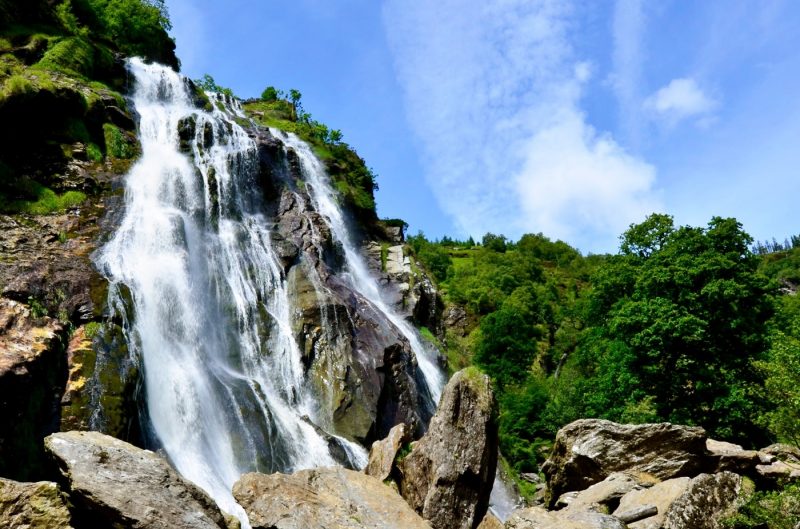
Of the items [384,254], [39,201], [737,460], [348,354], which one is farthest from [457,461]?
[384,254]

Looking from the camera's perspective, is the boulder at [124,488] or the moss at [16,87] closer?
the boulder at [124,488]

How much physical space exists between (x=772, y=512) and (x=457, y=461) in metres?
6.68

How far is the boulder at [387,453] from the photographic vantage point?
49.1ft

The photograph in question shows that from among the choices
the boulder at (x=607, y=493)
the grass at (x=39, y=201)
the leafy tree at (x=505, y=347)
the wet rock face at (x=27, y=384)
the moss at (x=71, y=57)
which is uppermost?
the moss at (x=71, y=57)

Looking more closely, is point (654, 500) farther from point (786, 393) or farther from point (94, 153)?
point (94, 153)

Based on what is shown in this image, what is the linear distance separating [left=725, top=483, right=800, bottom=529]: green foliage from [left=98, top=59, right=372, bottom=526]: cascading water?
12780 mm

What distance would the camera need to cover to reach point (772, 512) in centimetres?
1142

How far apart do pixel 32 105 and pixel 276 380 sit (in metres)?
18.2

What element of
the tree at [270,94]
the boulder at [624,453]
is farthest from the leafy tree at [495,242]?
the boulder at [624,453]

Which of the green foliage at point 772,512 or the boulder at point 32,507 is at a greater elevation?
the boulder at point 32,507

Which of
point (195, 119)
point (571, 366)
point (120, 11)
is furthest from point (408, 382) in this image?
point (120, 11)

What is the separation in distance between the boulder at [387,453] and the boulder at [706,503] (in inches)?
265

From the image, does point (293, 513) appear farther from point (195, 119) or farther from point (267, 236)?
point (195, 119)

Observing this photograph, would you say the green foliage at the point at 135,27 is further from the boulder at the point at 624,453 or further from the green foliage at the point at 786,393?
the green foliage at the point at 786,393
